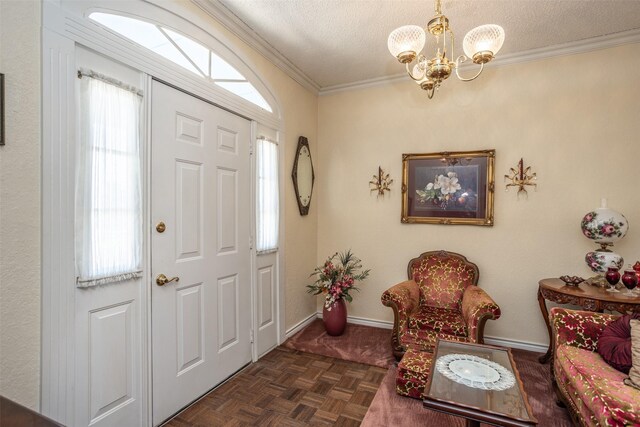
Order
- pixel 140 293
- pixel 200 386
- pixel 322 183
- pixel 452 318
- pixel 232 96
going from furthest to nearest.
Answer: pixel 322 183
pixel 452 318
pixel 232 96
pixel 200 386
pixel 140 293

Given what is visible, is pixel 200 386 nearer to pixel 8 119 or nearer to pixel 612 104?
pixel 8 119

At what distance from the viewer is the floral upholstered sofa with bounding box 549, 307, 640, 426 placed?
4.74 feet

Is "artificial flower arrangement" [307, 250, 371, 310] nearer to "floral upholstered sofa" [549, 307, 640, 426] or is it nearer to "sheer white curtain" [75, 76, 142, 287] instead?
"floral upholstered sofa" [549, 307, 640, 426]

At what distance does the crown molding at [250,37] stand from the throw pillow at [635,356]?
3377 mm

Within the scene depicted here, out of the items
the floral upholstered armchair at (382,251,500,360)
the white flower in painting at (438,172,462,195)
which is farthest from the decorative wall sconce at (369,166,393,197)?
the floral upholstered armchair at (382,251,500,360)

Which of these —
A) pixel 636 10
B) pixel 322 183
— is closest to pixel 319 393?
pixel 322 183

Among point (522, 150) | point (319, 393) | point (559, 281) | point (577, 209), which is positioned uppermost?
point (522, 150)

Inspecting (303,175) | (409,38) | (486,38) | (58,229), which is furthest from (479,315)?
(58,229)

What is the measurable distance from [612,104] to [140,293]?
414 centimetres

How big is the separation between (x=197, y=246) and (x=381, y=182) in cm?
224

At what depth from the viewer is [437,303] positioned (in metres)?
3.12

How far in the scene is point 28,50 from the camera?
1402 millimetres

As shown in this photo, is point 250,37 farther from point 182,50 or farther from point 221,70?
point 182,50

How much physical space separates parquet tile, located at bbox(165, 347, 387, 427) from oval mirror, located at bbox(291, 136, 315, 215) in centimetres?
167
